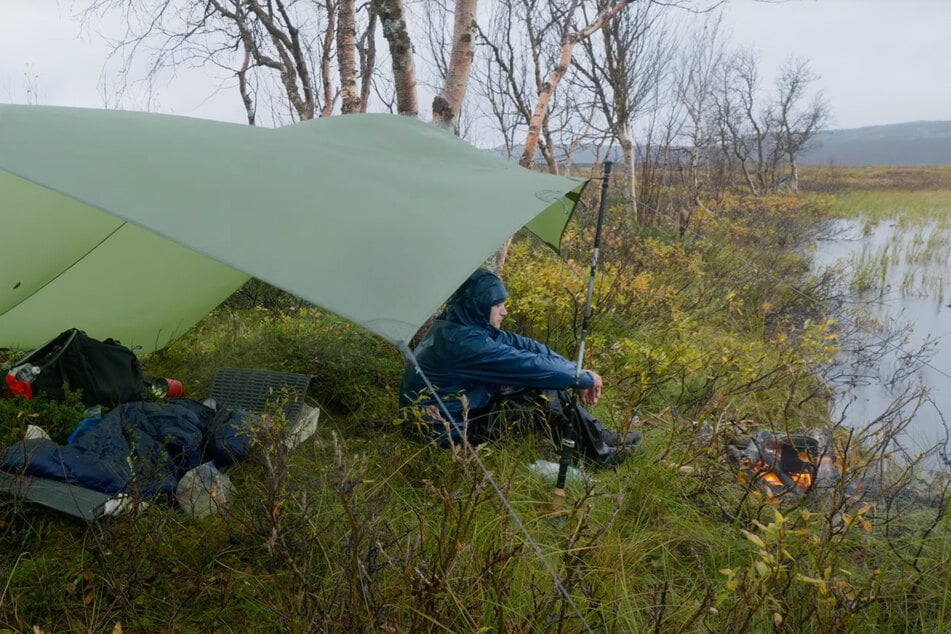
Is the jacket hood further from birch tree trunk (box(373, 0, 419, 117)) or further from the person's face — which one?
birch tree trunk (box(373, 0, 419, 117))

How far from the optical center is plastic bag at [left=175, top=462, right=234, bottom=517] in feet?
8.26

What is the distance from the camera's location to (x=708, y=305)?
23.1ft

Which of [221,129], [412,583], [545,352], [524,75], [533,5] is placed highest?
[533,5]

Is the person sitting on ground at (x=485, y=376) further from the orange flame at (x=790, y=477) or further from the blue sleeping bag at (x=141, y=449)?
the blue sleeping bag at (x=141, y=449)

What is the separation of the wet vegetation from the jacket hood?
0.62 meters

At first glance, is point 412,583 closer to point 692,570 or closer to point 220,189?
point 692,570

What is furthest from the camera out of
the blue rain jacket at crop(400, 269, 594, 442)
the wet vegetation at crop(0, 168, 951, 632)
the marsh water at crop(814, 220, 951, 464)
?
the marsh water at crop(814, 220, 951, 464)

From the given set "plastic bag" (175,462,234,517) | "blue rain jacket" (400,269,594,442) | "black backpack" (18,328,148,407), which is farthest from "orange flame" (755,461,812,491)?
"black backpack" (18,328,148,407)

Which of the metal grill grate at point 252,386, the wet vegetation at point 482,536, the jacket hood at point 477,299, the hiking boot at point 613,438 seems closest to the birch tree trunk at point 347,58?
the wet vegetation at point 482,536

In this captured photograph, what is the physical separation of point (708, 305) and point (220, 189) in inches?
233

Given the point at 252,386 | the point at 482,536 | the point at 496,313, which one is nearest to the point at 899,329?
the point at 496,313

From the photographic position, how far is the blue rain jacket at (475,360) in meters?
3.01

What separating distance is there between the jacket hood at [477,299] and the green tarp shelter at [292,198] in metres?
0.45

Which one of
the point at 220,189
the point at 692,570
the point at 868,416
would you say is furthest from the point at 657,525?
the point at 868,416
